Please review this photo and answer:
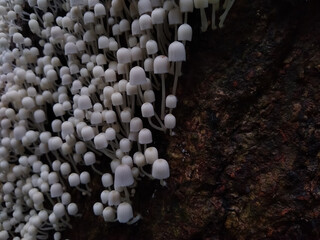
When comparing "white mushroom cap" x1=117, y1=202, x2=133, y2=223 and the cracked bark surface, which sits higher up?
the cracked bark surface

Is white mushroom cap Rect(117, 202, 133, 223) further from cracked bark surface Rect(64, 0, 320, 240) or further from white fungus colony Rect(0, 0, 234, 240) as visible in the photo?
cracked bark surface Rect(64, 0, 320, 240)

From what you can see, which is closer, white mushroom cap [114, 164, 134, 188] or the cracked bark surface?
the cracked bark surface

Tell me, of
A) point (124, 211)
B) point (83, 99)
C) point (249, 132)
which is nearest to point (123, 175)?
point (124, 211)

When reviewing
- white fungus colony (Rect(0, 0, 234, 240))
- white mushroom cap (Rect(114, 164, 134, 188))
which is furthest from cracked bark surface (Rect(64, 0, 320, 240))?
white mushroom cap (Rect(114, 164, 134, 188))

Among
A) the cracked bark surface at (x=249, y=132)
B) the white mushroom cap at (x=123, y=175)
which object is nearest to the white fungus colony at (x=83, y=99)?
the white mushroom cap at (x=123, y=175)

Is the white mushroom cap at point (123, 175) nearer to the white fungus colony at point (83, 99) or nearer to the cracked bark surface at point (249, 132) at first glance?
the white fungus colony at point (83, 99)
